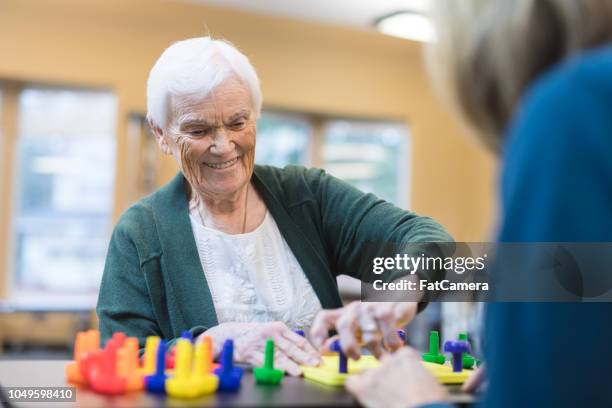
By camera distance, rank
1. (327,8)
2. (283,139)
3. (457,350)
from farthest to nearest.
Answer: (283,139) → (327,8) → (457,350)

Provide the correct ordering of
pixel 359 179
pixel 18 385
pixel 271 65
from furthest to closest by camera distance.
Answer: pixel 359 179 → pixel 271 65 → pixel 18 385

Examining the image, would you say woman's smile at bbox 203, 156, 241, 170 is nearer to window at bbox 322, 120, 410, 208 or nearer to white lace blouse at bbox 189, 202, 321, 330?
white lace blouse at bbox 189, 202, 321, 330

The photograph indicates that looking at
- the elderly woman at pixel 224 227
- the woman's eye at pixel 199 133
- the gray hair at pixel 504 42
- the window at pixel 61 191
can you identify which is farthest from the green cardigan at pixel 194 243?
the window at pixel 61 191

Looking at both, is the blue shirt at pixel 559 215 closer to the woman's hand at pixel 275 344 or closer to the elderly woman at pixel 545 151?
the elderly woman at pixel 545 151

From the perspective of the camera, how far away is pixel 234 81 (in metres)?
1.40

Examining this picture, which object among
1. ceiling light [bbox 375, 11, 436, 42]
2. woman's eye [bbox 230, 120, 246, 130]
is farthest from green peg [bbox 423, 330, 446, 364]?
ceiling light [bbox 375, 11, 436, 42]

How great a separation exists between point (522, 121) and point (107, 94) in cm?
486

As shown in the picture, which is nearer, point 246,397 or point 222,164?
point 246,397

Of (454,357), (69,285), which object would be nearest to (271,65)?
(69,285)

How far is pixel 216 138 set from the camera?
141 cm

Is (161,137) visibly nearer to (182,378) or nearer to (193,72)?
(193,72)

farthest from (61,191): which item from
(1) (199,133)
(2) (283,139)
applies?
(1) (199,133)

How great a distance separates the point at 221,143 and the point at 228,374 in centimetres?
66

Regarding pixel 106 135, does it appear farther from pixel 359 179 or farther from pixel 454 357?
pixel 454 357
